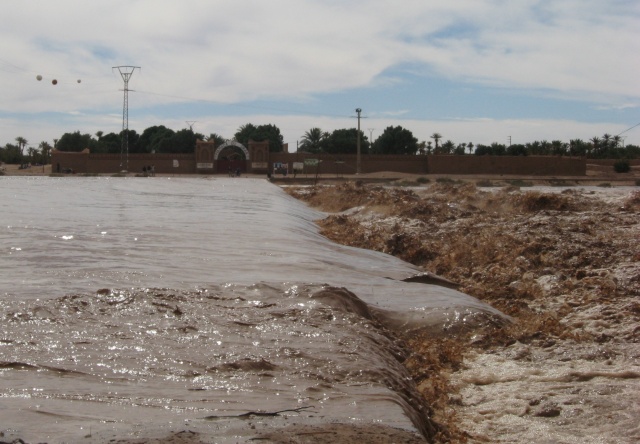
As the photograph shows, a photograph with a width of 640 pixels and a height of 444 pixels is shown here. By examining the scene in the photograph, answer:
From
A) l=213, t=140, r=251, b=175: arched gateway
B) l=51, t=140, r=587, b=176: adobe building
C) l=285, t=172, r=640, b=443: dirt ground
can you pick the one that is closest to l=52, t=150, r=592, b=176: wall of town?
l=51, t=140, r=587, b=176: adobe building

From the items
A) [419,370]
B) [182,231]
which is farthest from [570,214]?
[419,370]

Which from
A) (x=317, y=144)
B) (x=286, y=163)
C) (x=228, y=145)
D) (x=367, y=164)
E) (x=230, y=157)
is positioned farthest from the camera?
(x=317, y=144)

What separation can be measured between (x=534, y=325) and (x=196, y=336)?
14.7ft

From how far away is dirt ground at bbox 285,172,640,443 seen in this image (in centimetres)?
609

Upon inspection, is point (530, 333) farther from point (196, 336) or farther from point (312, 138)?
point (312, 138)

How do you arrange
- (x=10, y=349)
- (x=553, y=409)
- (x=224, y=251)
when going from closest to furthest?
1. (x=10, y=349)
2. (x=553, y=409)
3. (x=224, y=251)

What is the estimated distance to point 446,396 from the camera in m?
6.58

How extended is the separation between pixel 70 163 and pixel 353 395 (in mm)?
60592

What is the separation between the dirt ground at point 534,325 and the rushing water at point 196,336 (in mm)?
543

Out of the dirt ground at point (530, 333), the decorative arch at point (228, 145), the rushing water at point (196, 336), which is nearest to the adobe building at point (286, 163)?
the decorative arch at point (228, 145)

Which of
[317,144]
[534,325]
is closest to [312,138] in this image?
[317,144]

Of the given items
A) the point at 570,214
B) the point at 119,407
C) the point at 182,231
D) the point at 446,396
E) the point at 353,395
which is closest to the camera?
the point at 119,407

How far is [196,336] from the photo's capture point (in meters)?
6.14

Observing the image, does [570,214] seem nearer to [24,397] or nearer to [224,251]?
[224,251]
